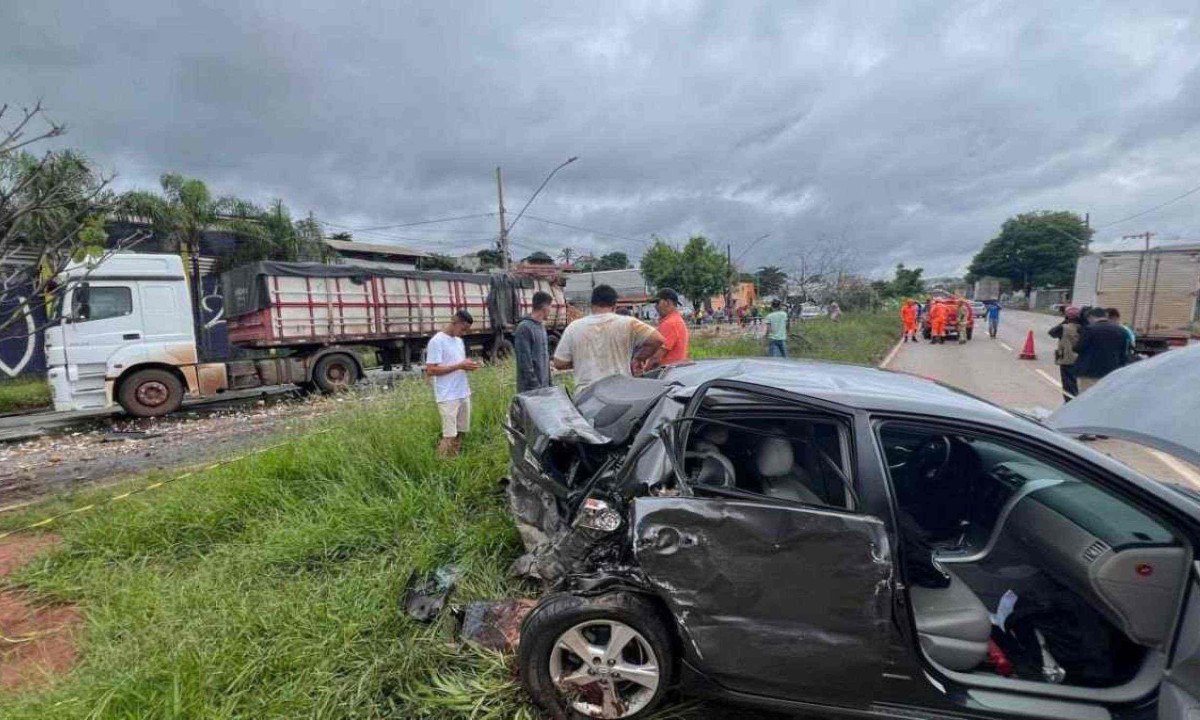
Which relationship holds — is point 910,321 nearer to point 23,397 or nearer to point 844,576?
point 844,576

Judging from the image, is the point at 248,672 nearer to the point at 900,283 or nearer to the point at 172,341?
the point at 172,341

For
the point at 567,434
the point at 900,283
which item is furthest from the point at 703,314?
the point at 567,434

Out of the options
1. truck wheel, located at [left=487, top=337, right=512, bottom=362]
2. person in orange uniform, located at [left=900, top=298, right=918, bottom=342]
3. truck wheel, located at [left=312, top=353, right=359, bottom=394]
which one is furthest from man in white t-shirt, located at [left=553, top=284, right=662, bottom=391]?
person in orange uniform, located at [left=900, top=298, right=918, bottom=342]

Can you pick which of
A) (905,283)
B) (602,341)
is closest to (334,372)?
(602,341)

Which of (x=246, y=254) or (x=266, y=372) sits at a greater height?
(x=246, y=254)

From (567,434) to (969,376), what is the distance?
11558 mm

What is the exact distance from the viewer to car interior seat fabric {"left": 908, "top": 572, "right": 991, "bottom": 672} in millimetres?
2018

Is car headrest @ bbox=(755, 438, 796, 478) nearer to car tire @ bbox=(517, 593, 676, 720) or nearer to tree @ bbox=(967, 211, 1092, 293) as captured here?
car tire @ bbox=(517, 593, 676, 720)

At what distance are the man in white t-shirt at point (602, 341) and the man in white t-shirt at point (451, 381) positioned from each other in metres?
0.89

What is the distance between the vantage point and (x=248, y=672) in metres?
2.27

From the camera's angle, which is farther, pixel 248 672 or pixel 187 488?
pixel 187 488

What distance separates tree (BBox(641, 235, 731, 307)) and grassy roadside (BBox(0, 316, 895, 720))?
117ft

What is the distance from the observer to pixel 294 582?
296cm

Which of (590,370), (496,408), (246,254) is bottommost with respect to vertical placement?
(496,408)
